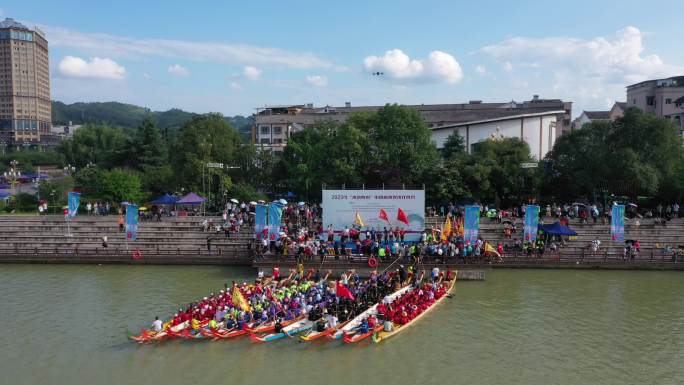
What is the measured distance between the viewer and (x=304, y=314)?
722 inches

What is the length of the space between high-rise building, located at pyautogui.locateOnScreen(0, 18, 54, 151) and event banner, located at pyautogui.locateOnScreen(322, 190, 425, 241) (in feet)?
407

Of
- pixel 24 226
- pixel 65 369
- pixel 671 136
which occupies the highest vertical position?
pixel 671 136

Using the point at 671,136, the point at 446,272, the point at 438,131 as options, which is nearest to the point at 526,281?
the point at 446,272

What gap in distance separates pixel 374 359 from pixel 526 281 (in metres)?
11.5

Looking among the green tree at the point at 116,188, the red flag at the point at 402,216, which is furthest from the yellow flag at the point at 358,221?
the green tree at the point at 116,188

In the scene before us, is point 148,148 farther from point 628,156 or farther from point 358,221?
point 628,156

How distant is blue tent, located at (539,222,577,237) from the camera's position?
27241 millimetres

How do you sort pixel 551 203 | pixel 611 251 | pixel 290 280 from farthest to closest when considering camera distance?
1. pixel 551 203
2. pixel 611 251
3. pixel 290 280

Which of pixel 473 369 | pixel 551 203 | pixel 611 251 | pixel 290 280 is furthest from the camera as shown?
pixel 551 203

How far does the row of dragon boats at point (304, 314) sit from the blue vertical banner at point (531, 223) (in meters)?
8.22

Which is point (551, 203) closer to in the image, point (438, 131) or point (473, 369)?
point (438, 131)

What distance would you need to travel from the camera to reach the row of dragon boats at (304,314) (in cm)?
1684

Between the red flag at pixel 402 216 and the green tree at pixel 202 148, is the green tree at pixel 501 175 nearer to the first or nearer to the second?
the red flag at pixel 402 216

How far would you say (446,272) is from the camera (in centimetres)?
2378
